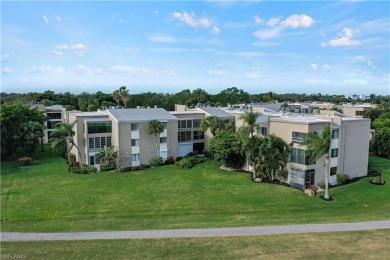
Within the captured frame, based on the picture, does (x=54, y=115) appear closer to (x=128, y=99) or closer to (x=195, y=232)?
(x=128, y=99)

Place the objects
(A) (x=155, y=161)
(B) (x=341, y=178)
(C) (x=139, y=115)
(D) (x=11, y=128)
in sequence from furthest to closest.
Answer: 1. (D) (x=11, y=128)
2. (C) (x=139, y=115)
3. (A) (x=155, y=161)
4. (B) (x=341, y=178)

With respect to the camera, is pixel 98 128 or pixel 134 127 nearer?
pixel 98 128

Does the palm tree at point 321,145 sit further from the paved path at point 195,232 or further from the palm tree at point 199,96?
the palm tree at point 199,96

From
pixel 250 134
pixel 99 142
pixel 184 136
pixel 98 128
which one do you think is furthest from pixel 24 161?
pixel 250 134

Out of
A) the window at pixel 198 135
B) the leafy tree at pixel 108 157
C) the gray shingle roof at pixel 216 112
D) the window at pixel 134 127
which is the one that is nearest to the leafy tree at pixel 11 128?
the leafy tree at pixel 108 157

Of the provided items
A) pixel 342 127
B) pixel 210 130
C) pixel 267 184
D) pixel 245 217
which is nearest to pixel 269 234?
pixel 245 217

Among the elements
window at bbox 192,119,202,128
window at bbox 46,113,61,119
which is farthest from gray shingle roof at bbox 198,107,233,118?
window at bbox 46,113,61,119
